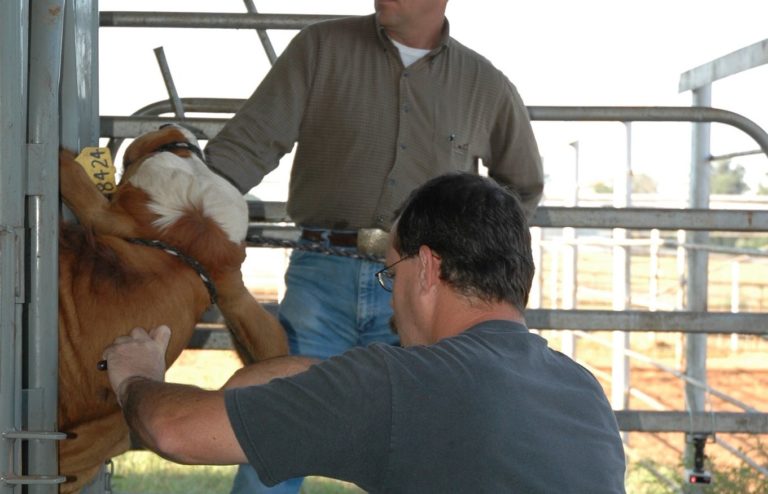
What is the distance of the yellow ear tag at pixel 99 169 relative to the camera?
6.34 feet

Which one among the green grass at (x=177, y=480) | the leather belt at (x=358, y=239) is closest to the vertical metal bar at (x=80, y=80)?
the leather belt at (x=358, y=239)

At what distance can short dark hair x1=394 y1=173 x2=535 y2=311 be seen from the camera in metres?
1.61

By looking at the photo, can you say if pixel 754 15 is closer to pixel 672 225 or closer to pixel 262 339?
pixel 672 225

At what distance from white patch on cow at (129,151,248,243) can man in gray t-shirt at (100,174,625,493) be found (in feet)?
1.26

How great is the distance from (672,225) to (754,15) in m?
5.73

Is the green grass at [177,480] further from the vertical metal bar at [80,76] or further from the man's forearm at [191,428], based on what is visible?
the man's forearm at [191,428]

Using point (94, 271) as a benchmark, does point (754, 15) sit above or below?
above

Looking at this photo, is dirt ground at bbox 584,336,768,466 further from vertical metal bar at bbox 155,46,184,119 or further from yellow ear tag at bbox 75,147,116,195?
yellow ear tag at bbox 75,147,116,195

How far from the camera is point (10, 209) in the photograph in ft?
5.74

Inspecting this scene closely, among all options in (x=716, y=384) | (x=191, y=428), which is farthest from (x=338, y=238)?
(x=716, y=384)

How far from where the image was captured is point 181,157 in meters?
1.96

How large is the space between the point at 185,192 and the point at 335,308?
0.92 m

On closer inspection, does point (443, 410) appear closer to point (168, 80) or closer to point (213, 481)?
point (168, 80)

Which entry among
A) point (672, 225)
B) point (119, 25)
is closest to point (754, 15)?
point (672, 225)
